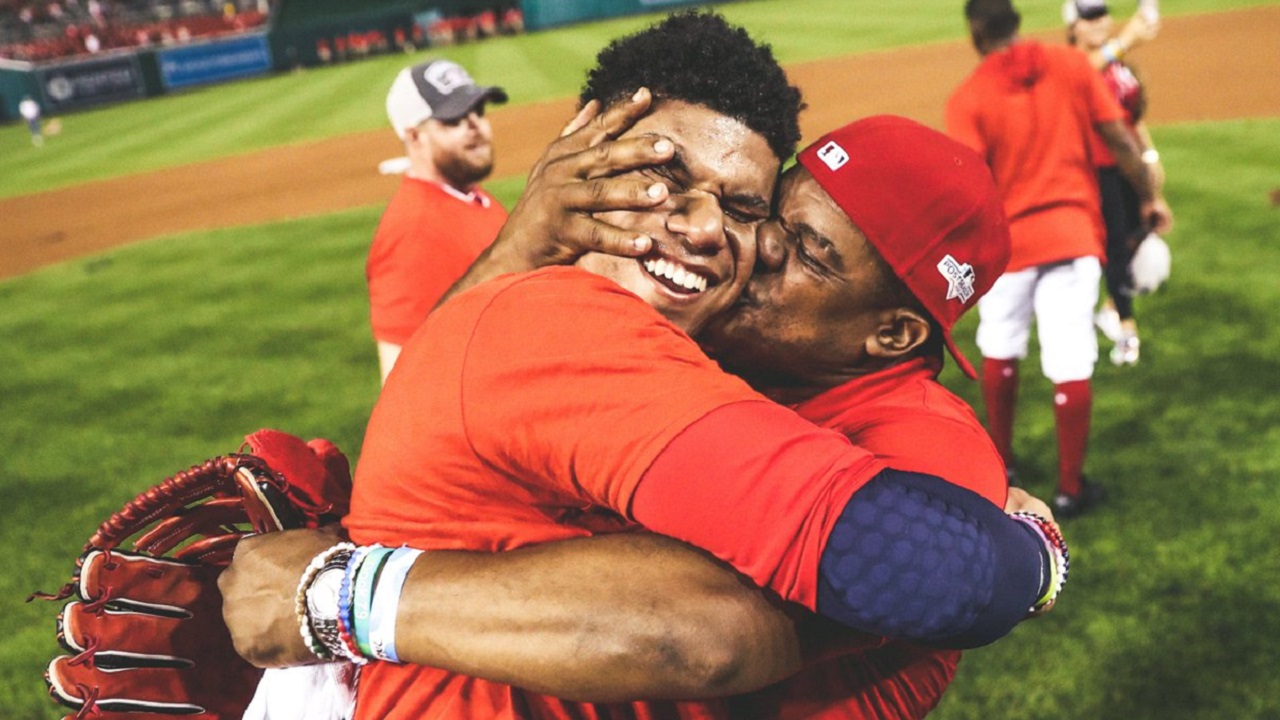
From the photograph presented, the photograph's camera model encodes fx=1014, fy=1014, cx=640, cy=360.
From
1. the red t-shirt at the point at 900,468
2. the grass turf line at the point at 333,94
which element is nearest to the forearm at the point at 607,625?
the red t-shirt at the point at 900,468

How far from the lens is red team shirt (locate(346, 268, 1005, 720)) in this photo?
142 cm

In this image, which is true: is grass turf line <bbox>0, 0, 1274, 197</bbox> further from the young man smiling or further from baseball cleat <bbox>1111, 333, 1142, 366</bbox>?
the young man smiling

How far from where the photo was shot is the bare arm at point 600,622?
1466 millimetres

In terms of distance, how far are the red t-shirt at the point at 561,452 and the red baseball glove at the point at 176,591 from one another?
33 centimetres

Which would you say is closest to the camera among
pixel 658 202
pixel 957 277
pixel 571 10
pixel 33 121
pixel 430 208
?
pixel 658 202

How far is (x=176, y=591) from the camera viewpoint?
207cm

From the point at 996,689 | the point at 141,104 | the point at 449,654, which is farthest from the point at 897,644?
the point at 141,104

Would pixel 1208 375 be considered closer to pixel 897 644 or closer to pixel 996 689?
pixel 996 689

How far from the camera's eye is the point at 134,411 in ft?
27.9

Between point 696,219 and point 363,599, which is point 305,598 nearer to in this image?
point 363,599

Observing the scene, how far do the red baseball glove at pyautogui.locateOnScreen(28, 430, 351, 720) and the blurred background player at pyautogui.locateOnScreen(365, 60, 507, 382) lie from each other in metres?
2.83

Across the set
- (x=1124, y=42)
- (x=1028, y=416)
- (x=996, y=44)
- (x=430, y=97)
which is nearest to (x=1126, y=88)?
(x=1124, y=42)

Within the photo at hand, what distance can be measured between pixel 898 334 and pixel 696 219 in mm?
581

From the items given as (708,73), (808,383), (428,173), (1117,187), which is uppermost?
(708,73)
